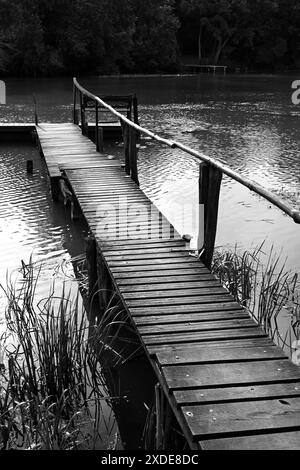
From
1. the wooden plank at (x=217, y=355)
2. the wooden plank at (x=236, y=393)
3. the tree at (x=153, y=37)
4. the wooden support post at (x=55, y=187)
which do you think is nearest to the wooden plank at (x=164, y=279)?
the wooden plank at (x=217, y=355)

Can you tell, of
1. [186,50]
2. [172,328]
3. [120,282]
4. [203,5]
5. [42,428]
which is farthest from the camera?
[186,50]

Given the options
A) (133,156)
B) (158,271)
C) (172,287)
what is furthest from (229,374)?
(133,156)

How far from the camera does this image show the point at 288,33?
63.1m

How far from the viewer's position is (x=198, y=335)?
3920mm

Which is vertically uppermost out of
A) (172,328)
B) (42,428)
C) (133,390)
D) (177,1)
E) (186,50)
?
(177,1)

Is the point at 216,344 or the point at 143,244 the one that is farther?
the point at 143,244

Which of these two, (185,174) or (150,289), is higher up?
(150,289)

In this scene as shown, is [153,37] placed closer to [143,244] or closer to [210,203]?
[143,244]

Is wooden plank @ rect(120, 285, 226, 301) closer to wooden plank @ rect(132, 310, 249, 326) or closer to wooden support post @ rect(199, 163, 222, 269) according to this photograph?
wooden plank @ rect(132, 310, 249, 326)

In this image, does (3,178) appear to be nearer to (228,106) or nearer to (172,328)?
(172,328)

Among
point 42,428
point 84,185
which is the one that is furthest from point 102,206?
point 42,428

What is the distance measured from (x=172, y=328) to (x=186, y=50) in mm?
67022

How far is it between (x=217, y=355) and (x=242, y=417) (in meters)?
0.67

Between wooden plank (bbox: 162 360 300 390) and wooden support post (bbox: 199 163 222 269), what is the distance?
202 centimetres
